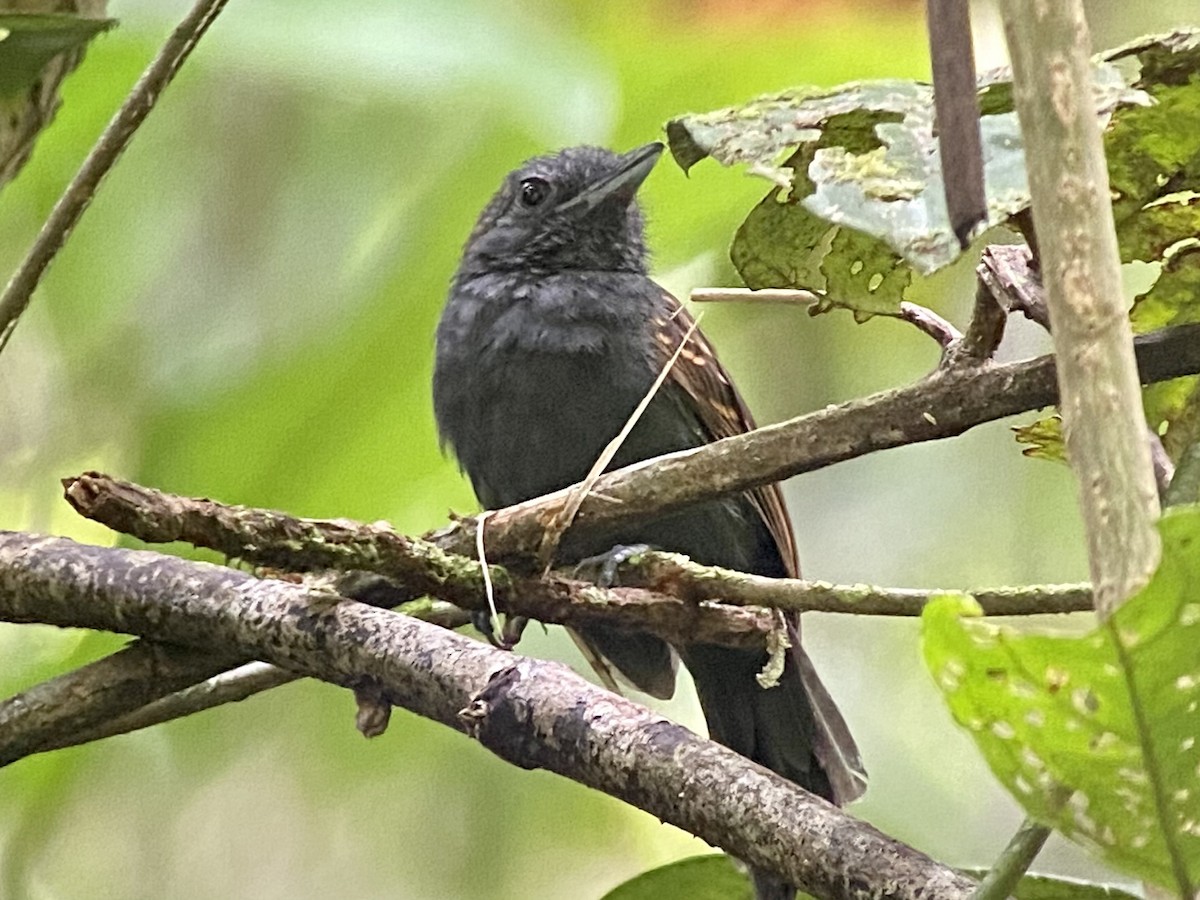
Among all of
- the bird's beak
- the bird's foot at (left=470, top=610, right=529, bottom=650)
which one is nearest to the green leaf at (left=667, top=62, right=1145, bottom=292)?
the bird's foot at (left=470, top=610, right=529, bottom=650)

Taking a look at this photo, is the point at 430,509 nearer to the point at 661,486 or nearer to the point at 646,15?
the point at 646,15

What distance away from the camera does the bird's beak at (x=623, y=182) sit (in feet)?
6.19

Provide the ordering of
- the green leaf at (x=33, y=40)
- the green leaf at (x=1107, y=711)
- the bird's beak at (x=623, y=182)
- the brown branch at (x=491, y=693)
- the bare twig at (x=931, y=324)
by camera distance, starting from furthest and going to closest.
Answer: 1. the bird's beak at (x=623, y=182)
2. the green leaf at (x=33, y=40)
3. the bare twig at (x=931, y=324)
4. the brown branch at (x=491, y=693)
5. the green leaf at (x=1107, y=711)

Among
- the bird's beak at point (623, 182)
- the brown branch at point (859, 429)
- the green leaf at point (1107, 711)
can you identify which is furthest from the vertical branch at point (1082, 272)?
the bird's beak at point (623, 182)

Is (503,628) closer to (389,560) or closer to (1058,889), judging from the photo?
(389,560)

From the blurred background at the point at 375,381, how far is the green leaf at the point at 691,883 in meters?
0.66

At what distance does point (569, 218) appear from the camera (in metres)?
1.96

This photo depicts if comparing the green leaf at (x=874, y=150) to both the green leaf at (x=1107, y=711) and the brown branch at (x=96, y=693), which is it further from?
the brown branch at (x=96, y=693)

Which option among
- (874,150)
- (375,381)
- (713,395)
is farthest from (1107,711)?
(375,381)

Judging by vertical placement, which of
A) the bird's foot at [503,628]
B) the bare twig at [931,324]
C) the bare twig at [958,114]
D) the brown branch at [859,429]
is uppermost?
the bare twig at [958,114]

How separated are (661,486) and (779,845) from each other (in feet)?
1.08

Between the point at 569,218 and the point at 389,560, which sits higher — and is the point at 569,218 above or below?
above

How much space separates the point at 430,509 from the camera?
6.39 ft

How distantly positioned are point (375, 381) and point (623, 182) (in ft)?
1.32
